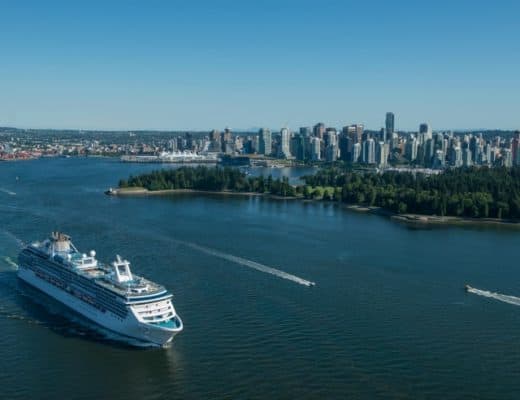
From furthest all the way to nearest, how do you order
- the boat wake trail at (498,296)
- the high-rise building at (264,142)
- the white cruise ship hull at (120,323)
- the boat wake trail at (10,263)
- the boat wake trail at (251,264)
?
the high-rise building at (264,142) < the boat wake trail at (10,263) < the boat wake trail at (251,264) < the boat wake trail at (498,296) < the white cruise ship hull at (120,323)

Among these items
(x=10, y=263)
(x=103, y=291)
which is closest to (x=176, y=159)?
(x=10, y=263)

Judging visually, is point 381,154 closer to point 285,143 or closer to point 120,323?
point 285,143

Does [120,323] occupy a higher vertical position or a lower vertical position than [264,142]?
lower

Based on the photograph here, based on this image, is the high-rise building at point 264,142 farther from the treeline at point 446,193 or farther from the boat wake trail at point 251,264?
the boat wake trail at point 251,264

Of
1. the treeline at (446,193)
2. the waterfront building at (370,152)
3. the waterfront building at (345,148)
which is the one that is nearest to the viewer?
the treeline at (446,193)

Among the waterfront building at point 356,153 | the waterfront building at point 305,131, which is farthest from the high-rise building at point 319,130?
the waterfront building at point 356,153

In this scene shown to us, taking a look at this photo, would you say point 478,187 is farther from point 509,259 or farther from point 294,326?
point 294,326

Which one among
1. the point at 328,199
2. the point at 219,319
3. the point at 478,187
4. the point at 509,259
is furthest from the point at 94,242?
the point at 478,187

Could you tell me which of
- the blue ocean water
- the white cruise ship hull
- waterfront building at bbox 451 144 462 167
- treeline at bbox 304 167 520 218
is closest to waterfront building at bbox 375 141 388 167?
waterfront building at bbox 451 144 462 167
